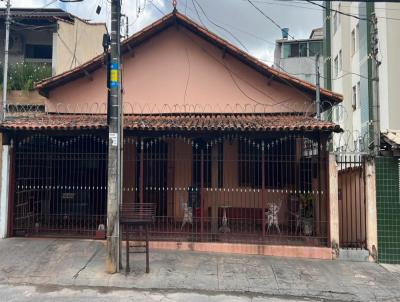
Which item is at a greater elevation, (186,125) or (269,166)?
(186,125)

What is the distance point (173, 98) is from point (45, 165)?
372 centimetres

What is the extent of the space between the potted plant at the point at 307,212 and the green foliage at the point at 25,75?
10.2 meters

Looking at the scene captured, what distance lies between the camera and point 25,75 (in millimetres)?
14172

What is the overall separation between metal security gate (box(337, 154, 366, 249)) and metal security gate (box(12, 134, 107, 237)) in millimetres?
5488

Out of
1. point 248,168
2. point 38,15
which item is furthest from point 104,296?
point 38,15

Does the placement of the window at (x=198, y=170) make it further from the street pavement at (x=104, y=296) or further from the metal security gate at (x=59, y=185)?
the street pavement at (x=104, y=296)

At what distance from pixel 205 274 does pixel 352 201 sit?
3892mm

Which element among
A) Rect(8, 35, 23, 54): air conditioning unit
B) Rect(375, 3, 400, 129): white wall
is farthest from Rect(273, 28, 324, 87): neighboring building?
Rect(8, 35, 23, 54): air conditioning unit

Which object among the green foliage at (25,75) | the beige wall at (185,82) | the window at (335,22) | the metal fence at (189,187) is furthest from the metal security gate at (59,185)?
the window at (335,22)

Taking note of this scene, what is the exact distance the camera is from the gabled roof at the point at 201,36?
33.5 ft

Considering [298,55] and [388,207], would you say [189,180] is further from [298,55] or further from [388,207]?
[298,55]

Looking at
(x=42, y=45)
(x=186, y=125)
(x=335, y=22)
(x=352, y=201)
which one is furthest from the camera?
(x=335, y=22)

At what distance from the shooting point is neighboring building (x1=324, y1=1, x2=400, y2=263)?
7.79 metres

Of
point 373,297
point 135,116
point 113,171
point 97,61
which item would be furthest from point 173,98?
point 373,297
